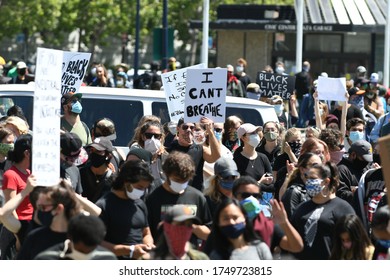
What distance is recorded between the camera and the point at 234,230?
766 centimetres

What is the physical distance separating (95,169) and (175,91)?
3.47 metres

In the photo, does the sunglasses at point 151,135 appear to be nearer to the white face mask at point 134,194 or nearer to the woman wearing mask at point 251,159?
the woman wearing mask at point 251,159

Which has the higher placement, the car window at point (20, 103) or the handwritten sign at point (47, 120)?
the handwritten sign at point (47, 120)

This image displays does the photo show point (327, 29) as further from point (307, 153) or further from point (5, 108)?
point (307, 153)

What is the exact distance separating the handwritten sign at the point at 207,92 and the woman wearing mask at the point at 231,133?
0.65 metres

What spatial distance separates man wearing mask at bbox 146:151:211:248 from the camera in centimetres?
926

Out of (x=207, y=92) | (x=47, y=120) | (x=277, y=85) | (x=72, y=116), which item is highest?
(x=47, y=120)

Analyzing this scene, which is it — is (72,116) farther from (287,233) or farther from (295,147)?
(287,233)

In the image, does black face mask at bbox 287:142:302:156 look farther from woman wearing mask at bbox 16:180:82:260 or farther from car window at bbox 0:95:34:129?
woman wearing mask at bbox 16:180:82:260

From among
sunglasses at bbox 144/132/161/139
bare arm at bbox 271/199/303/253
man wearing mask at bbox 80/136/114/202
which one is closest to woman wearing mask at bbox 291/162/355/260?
bare arm at bbox 271/199/303/253

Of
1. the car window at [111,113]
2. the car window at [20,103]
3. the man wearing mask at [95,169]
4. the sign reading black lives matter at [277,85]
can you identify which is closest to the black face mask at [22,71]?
the sign reading black lives matter at [277,85]

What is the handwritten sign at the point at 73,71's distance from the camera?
1404 centimetres

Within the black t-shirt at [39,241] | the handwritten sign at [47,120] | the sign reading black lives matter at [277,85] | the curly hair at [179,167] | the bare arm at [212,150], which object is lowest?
the sign reading black lives matter at [277,85]

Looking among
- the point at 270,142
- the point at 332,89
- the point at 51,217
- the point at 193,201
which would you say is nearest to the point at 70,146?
the point at 193,201
